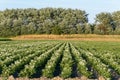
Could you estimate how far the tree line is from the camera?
103000mm

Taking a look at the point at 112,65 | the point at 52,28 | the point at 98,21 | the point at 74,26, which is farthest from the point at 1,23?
the point at 112,65

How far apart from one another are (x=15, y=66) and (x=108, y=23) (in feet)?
328

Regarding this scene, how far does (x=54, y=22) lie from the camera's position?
11475 cm

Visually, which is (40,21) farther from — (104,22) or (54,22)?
(104,22)

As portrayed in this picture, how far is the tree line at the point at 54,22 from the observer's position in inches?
4055

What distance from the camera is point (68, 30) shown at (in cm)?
10638

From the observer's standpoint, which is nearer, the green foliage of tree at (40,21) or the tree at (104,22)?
the green foliage of tree at (40,21)

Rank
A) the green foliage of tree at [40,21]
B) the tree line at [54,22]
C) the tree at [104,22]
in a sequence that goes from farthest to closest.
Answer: the tree at [104,22], the tree line at [54,22], the green foliage of tree at [40,21]

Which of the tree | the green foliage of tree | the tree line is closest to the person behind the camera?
the green foliage of tree

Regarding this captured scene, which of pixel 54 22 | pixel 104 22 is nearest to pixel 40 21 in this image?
pixel 54 22

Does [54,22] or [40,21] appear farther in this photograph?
[40,21]

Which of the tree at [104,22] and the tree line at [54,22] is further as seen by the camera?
the tree at [104,22]

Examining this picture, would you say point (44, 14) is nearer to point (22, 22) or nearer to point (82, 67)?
point (22, 22)

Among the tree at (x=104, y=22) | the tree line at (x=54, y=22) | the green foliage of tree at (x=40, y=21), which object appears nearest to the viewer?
the green foliage of tree at (x=40, y=21)
